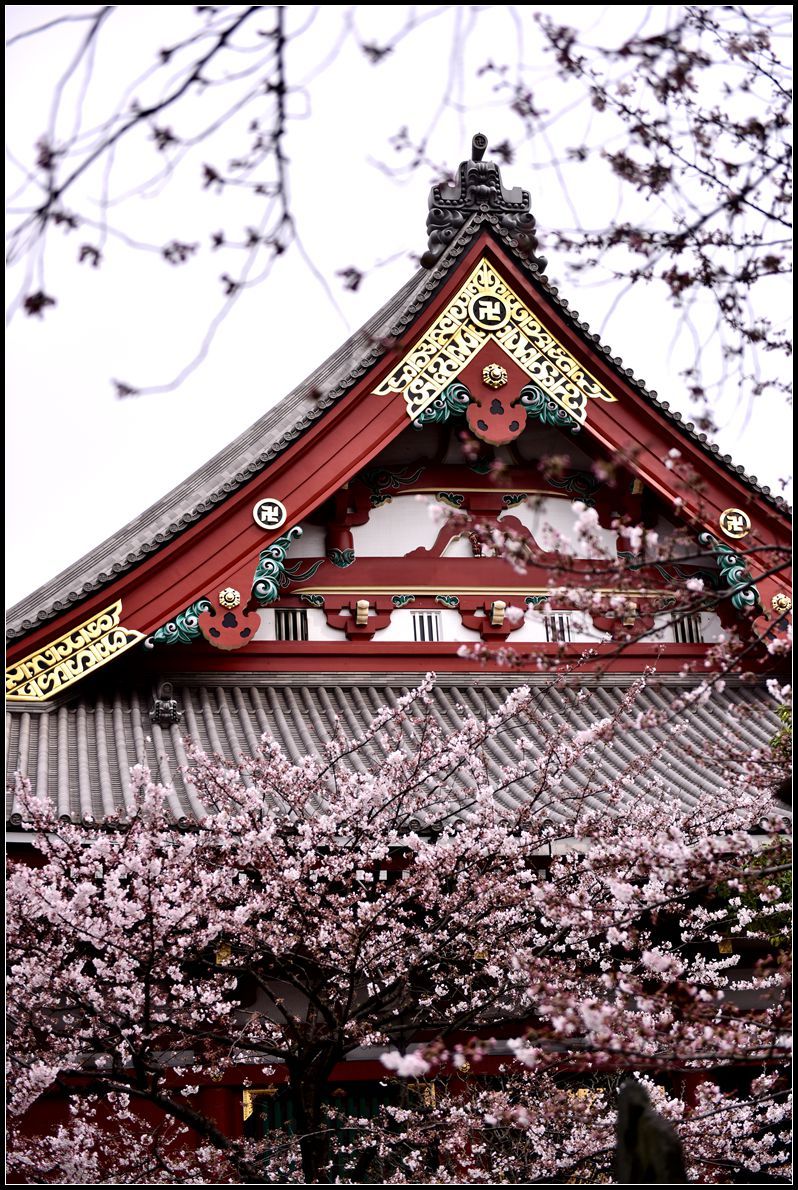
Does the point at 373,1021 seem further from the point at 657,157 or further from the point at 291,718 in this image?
the point at 657,157

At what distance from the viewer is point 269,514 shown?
35.4 feet

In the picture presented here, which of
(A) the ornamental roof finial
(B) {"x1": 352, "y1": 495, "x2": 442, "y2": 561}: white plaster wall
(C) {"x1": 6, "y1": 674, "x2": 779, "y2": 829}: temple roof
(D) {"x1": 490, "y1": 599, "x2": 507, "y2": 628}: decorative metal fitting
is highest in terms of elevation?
(A) the ornamental roof finial

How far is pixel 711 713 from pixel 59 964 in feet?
21.8

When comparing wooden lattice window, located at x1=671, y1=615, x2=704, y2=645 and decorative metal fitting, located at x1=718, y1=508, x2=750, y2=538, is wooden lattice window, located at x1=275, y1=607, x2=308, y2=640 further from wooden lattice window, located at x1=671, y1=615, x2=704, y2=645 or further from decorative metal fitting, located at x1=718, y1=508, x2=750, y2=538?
decorative metal fitting, located at x1=718, y1=508, x2=750, y2=538

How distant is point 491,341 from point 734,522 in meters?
2.55

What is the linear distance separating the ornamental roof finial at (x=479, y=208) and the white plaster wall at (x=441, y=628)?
9.85 ft

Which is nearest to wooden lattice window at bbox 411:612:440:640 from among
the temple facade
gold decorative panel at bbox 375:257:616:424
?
the temple facade

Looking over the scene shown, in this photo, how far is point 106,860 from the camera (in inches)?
297

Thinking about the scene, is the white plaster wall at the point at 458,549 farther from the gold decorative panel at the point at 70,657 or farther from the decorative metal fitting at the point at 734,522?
the gold decorative panel at the point at 70,657

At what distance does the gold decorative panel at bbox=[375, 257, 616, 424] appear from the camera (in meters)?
11.4

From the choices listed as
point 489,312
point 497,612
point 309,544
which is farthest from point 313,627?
point 489,312

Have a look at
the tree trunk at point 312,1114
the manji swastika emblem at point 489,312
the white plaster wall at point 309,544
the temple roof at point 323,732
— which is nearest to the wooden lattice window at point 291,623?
the temple roof at point 323,732

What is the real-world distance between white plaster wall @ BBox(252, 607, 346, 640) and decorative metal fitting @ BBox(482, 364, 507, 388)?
92.9 inches

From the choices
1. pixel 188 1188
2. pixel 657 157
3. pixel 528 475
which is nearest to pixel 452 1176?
pixel 188 1188
